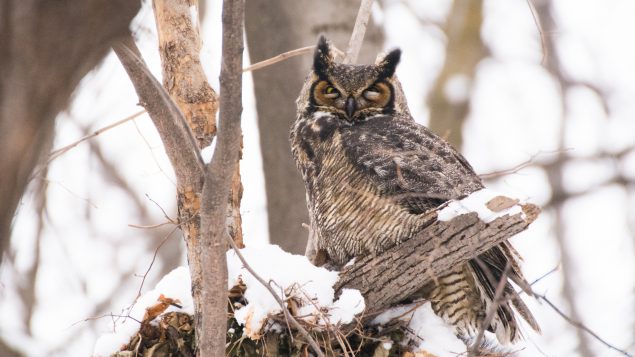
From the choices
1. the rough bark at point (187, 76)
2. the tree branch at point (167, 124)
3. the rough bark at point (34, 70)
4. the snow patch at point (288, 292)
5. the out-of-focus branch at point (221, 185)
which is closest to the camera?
the rough bark at point (34, 70)

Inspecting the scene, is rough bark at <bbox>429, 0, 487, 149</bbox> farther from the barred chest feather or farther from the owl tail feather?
the owl tail feather

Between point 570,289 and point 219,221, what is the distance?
15.1 ft

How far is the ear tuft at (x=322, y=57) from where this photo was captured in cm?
334

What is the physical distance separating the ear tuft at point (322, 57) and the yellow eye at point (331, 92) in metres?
0.07

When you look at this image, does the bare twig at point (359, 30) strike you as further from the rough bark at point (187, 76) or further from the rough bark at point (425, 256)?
the rough bark at point (425, 256)

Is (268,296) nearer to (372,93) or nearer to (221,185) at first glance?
(221,185)

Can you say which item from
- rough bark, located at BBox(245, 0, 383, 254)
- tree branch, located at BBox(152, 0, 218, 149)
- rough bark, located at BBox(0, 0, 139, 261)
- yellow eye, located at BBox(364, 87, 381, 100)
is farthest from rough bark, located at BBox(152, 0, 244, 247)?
rough bark, located at BBox(0, 0, 139, 261)

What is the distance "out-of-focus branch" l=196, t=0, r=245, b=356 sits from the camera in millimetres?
1631

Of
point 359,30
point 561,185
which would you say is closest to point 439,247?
point 359,30

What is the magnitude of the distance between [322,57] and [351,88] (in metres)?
0.22

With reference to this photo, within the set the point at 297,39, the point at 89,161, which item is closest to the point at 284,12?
the point at 297,39

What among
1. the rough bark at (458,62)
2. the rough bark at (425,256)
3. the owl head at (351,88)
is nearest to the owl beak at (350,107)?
the owl head at (351,88)

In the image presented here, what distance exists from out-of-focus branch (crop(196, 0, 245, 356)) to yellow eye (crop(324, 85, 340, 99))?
1.47 m

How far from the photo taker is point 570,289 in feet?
19.1
